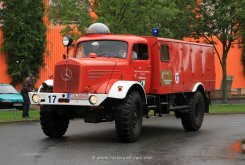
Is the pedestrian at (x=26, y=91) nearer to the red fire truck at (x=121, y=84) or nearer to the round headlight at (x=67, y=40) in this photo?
the red fire truck at (x=121, y=84)

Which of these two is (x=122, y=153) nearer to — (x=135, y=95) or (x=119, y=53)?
(x=135, y=95)

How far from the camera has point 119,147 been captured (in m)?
12.6

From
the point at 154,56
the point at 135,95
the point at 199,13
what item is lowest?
the point at 135,95

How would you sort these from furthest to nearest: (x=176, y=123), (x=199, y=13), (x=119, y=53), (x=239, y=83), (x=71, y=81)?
(x=239, y=83) → (x=199, y=13) → (x=176, y=123) → (x=119, y=53) → (x=71, y=81)

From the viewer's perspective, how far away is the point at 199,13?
32.2m

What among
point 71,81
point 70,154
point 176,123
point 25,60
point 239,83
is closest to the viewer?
point 70,154

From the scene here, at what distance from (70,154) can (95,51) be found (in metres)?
3.97

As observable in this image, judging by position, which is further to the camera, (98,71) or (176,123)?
(176,123)

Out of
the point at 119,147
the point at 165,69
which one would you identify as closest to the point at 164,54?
the point at 165,69

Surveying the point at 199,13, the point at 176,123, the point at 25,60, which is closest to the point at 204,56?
the point at 176,123

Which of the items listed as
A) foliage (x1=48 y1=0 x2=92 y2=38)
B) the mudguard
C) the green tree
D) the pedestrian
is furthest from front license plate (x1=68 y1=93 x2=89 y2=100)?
the green tree

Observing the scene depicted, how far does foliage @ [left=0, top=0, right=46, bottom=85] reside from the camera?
3475 cm

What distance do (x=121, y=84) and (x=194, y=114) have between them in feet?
14.6

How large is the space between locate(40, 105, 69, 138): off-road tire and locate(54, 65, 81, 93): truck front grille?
90 cm
